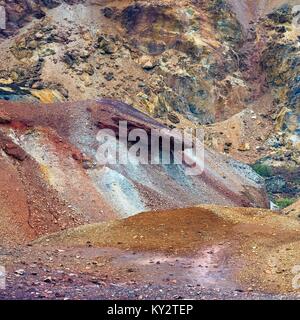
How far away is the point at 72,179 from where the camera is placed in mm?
22156

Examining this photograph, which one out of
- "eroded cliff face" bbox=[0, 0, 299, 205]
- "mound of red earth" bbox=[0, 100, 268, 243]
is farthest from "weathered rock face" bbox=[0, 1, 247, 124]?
"mound of red earth" bbox=[0, 100, 268, 243]

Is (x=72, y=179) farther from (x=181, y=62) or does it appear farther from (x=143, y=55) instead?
(x=143, y=55)

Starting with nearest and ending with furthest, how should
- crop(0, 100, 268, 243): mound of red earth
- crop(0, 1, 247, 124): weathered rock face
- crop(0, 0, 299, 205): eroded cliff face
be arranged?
crop(0, 100, 268, 243): mound of red earth
crop(0, 0, 299, 205): eroded cliff face
crop(0, 1, 247, 124): weathered rock face

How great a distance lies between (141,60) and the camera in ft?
184

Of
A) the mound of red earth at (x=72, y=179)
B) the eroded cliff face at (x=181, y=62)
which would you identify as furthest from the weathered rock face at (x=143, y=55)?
the mound of red earth at (x=72, y=179)

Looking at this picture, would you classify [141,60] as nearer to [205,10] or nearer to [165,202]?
[205,10]

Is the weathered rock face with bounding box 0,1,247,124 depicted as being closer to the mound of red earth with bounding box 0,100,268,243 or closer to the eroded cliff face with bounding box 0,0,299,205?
the eroded cliff face with bounding box 0,0,299,205

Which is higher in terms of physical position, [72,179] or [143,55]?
[72,179]

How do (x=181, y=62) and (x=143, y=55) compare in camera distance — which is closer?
(x=181, y=62)

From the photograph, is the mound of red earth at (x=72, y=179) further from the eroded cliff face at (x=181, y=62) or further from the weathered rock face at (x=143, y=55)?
the weathered rock face at (x=143, y=55)

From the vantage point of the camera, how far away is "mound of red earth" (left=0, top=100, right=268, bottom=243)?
19016 millimetres

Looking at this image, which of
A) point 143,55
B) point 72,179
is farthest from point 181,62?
point 72,179
